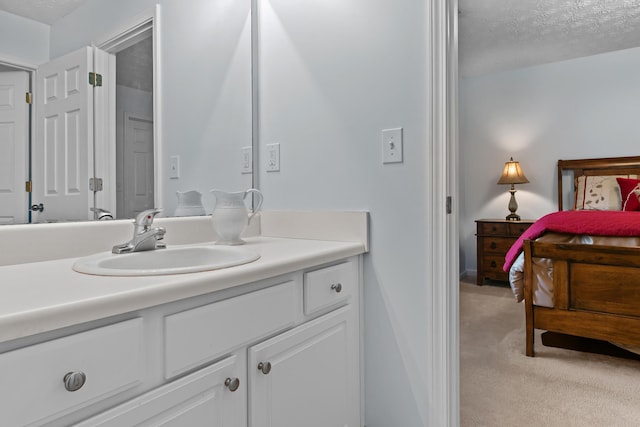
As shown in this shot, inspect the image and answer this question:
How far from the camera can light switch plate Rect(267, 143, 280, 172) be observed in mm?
1671

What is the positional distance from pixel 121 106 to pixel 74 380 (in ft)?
3.14

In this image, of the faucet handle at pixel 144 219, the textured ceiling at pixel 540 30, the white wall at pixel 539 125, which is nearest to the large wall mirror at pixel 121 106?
the faucet handle at pixel 144 219

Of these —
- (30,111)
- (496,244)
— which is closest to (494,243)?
(496,244)

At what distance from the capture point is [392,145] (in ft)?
4.46

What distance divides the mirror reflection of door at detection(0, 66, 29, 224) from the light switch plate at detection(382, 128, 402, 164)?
105cm

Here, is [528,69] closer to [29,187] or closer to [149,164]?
[149,164]

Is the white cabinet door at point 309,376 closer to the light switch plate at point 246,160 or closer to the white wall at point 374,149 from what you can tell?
the white wall at point 374,149

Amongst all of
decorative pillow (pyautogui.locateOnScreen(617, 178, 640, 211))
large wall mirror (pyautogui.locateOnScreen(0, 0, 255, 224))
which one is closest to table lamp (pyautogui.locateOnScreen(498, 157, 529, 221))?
decorative pillow (pyautogui.locateOnScreen(617, 178, 640, 211))

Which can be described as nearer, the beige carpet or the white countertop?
the white countertop

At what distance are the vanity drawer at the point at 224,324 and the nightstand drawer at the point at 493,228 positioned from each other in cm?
352

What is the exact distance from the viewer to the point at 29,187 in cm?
107

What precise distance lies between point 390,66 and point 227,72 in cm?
72

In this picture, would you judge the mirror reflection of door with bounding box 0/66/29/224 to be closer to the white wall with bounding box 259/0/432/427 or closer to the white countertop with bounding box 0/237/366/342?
the white countertop with bounding box 0/237/366/342

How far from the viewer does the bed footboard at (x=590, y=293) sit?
2.07 metres
